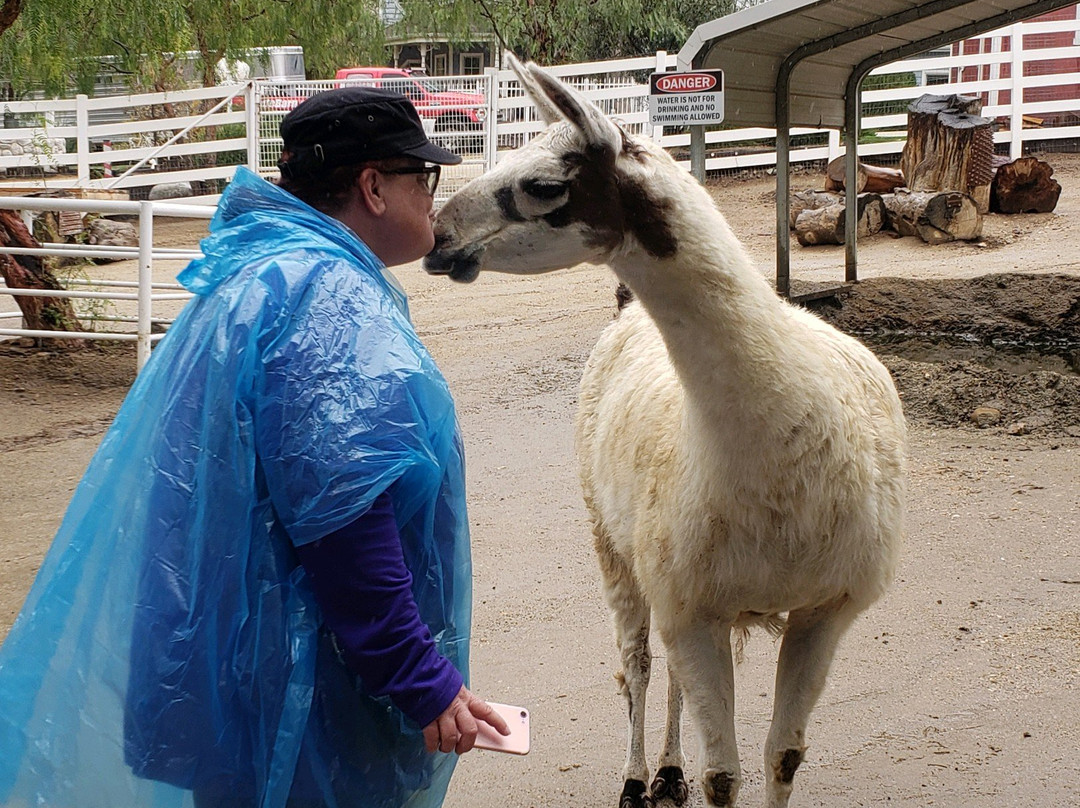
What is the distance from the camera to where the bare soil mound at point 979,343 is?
693 centimetres

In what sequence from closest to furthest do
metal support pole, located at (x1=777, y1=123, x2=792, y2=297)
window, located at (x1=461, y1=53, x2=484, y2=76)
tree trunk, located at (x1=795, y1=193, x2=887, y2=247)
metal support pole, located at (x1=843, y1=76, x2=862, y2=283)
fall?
metal support pole, located at (x1=777, y1=123, x2=792, y2=297)
metal support pole, located at (x1=843, y1=76, x2=862, y2=283)
tree trunk, located at (x1=795, y1=193, x2=887, y2=247)
window, located at (x1=461, y1=53, x2=484, y2=76)

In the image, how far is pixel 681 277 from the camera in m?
2.60

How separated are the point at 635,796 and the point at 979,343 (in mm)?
6378

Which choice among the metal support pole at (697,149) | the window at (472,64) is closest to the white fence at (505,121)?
the metal support pole at (697,149)

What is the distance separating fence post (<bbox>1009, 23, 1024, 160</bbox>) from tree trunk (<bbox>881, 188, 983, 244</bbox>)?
14.5 ft

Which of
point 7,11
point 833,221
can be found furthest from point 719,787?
point 833,221

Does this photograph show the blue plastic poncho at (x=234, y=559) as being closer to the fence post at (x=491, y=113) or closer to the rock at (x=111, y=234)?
the rock at (x=111, y=234)

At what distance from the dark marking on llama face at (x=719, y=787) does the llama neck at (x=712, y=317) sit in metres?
0.96

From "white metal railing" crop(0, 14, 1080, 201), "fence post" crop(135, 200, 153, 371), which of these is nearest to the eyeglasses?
"fence post" crop(135, 200, 153, 371)

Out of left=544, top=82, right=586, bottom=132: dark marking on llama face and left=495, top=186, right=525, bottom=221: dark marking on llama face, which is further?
left=495, top=186, right=525, bottom=221: dark marking on llama face

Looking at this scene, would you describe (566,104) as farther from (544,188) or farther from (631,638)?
(631,638)

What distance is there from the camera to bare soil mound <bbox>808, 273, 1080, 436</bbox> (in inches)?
273

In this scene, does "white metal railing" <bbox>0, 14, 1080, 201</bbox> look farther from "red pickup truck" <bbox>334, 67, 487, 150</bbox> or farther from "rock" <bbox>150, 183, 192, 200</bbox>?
"rock" <bbox>150, 183, 192, 200</bbox>

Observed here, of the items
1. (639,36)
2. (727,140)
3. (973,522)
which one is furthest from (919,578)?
(639,36)
